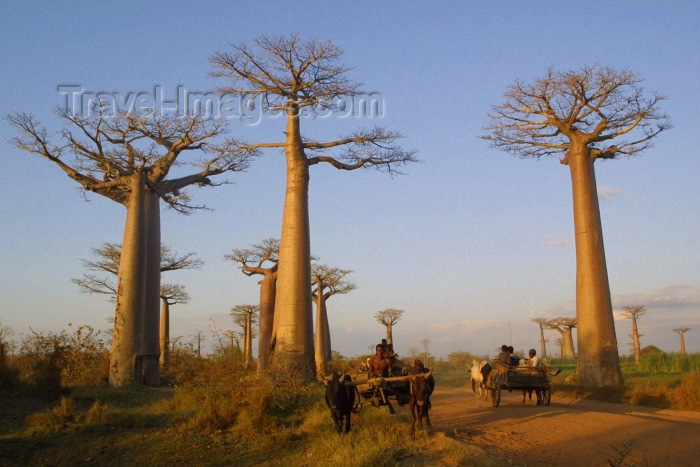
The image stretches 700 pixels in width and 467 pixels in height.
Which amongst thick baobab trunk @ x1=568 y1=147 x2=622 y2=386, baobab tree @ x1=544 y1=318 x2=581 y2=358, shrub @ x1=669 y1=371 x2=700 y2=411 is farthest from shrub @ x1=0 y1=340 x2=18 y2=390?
baobab tree @ x1=544 y1=318 x2=581 y2=358

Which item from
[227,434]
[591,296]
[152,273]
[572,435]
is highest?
[152,273]

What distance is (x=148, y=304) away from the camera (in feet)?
51.4

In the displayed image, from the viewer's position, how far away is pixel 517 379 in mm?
10711

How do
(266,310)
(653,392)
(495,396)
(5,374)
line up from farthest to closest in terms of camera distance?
(266,310) < (5,374) < (653,392) < (495,396)

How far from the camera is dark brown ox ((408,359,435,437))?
24.2 feet

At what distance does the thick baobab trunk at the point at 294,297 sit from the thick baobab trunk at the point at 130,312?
3232 mm

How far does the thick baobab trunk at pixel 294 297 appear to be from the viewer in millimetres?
11625

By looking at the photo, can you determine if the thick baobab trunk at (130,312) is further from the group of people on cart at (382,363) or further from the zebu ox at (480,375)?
the zebu ox at (480,375)

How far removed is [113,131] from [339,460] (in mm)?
10571

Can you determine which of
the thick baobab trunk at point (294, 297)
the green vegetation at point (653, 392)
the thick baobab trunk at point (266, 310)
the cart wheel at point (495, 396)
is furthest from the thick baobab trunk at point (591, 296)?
the thick baobab trunk at point (266, 310)

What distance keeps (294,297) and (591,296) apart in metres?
6.54

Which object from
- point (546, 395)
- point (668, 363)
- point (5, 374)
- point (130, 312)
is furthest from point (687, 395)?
point (5, 374)

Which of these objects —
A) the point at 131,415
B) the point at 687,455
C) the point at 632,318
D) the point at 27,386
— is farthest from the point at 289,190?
the point at 632,318

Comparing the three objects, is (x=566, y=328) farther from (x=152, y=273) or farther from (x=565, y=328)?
(x=152, y=273)
